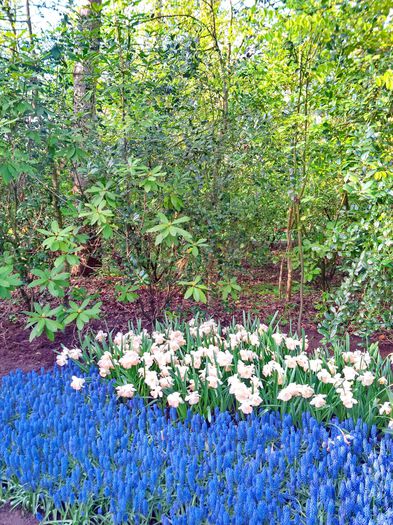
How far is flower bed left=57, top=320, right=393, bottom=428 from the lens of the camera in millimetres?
2416

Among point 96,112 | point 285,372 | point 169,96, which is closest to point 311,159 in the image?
point 169,96

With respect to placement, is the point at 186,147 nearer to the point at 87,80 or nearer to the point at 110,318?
the point at 87,80

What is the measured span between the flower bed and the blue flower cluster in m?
0.10

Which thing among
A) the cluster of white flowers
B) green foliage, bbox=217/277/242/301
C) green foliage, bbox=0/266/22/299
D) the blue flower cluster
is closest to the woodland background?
green foliage, bbox=217/277/242/301

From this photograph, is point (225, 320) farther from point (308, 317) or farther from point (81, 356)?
point (81, 356)

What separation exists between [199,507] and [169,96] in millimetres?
3066

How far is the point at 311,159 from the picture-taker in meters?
3.86

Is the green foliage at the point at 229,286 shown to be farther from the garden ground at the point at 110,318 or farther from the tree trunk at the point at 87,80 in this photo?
the tree trunk at the point at 87,80

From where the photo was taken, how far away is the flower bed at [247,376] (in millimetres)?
2416

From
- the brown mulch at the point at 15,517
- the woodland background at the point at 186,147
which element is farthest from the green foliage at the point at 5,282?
the brown mulch at the point at 15,517

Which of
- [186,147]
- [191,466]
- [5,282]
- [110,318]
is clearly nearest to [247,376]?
[191,466]

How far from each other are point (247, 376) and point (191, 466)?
0.73 m

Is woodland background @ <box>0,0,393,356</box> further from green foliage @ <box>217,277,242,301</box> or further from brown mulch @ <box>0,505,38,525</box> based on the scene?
brown mulch @ <box>0,505,38,525</box>

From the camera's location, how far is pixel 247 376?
2.55 m
